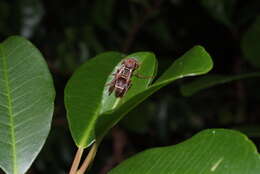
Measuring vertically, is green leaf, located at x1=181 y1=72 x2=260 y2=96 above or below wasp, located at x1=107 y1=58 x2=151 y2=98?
below

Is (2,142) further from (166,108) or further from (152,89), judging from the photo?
(166,108)

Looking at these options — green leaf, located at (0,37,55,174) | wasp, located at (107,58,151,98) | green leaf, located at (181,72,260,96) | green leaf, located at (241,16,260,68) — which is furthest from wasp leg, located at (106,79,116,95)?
green leaf, located at (241,16,260,68)

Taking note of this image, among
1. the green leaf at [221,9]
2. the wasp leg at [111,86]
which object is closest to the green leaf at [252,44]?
the green leaf at [221,9]

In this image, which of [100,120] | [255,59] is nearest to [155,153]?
[100,120]

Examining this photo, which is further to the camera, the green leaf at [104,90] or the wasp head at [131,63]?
the wasp head at [131,63]

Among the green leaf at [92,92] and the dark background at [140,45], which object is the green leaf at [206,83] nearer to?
the green leaf at [92,92]

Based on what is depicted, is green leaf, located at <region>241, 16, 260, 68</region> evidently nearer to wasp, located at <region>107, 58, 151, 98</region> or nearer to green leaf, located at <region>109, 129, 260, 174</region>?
wasp, located at <region>107, 58, 151, 98</region>

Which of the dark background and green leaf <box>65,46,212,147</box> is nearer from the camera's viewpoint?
green leaf <box>65,46,212,147</box>
